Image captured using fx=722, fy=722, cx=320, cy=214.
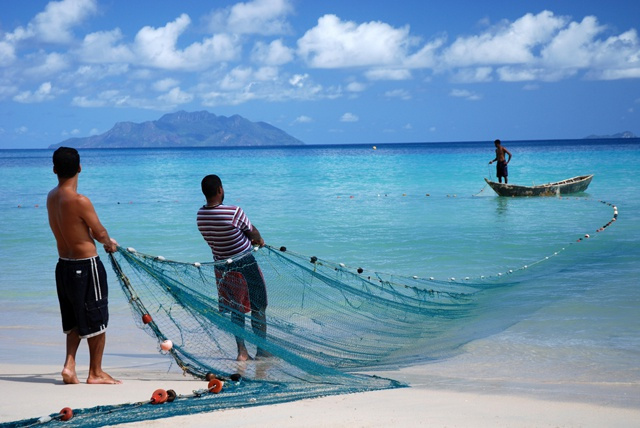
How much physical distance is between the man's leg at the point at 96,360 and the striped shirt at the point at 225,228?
913mm

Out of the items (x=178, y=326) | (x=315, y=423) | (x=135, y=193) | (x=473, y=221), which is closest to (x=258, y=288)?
(x=178, y=326)

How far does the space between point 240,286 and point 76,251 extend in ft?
3.56

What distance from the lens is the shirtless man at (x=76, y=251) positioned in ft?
12.3

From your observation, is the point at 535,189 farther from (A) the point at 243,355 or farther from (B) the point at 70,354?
(B) the point at 70,354

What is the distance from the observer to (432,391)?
420cm

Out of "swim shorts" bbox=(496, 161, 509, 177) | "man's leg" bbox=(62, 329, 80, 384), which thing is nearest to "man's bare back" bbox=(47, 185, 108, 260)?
"man's leg" bbox=(62, 329, 80, 384)

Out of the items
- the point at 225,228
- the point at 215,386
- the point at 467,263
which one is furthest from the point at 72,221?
the point at 467,263

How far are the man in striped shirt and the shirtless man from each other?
751 mm

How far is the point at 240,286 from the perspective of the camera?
4.49 metres

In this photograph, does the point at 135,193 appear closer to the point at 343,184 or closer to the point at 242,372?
the point at 343,184

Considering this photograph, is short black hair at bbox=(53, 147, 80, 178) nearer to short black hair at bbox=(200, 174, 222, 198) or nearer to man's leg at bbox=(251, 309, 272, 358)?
short black hair at bbox=(200, 174, 222, 198)

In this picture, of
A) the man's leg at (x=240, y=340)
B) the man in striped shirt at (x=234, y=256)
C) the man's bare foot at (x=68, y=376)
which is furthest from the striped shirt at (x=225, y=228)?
the man's bare foot at (x=68, y=376)

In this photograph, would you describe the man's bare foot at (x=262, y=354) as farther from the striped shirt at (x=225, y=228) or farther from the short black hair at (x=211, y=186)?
the short black hair at (x=211, y=186)

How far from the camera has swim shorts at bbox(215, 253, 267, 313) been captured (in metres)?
4.45
